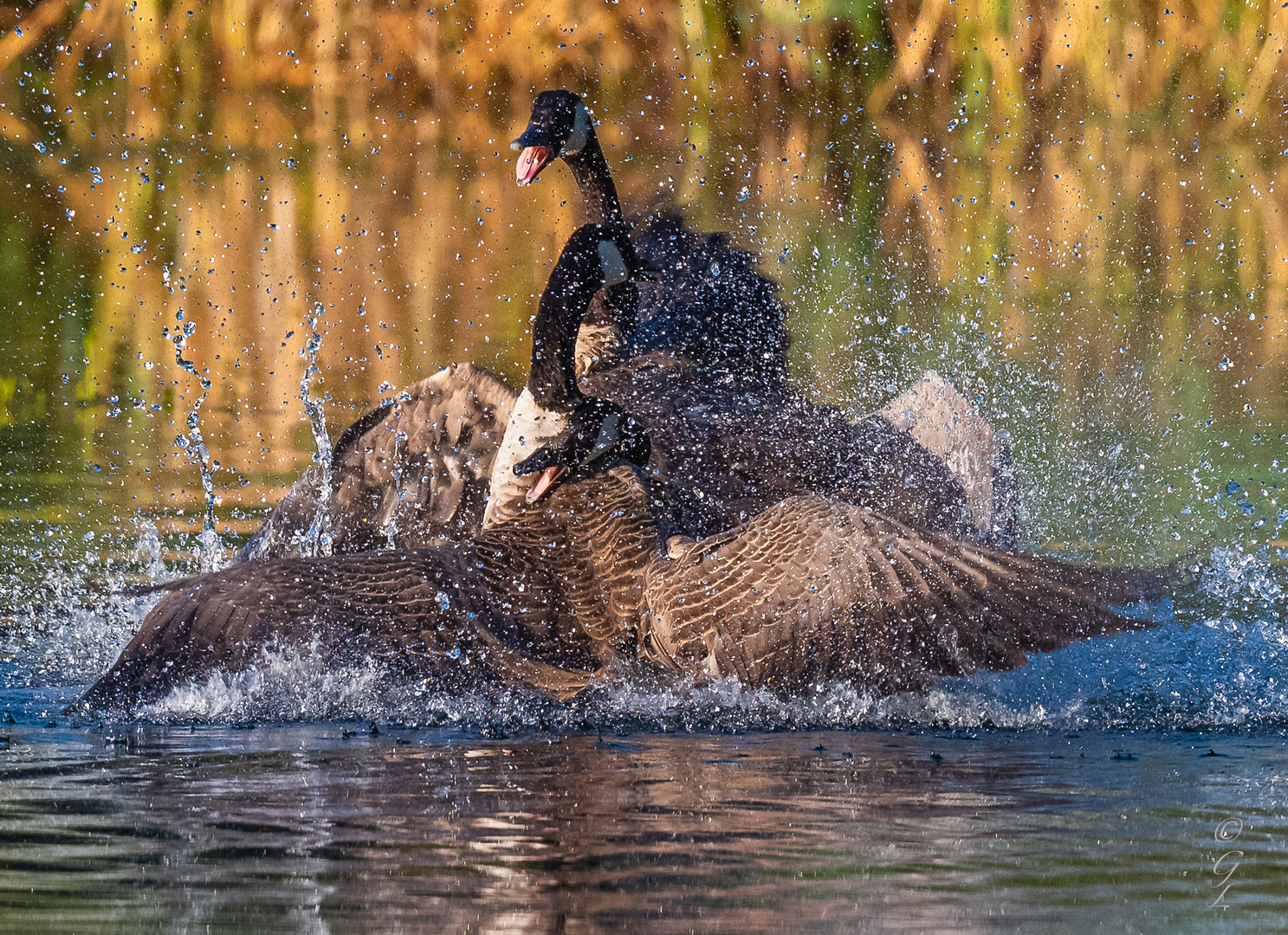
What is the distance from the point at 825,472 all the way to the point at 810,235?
10.8m

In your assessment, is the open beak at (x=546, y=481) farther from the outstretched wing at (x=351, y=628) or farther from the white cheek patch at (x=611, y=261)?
the white cheek patch at (x=611, y=261)

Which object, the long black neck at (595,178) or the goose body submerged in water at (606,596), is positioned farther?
the long black neck at (595,178)

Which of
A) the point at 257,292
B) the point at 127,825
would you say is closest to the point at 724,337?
the point at 127,825

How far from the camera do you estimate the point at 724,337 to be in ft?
27.3

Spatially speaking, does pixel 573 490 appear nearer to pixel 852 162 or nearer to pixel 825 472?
pixel 825 472

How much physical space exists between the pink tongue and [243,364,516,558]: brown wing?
168 centimetres

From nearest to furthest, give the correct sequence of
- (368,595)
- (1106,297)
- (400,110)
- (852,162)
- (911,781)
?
1. (911,781)
2. (368,595)
3. (1106,297)
4. (852,162)
5. (400,110)

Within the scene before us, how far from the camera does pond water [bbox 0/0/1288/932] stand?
3473 mm

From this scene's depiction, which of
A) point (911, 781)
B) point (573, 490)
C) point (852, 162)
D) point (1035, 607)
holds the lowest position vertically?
point (911, 781)

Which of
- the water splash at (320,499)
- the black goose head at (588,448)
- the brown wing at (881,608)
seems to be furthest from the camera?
the water splash at (320,499)

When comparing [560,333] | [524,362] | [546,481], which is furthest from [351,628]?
[524,362]

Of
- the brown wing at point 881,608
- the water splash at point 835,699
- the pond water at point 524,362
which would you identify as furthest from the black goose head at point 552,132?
the water splash at point 835,699

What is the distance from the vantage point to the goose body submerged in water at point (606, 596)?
223 inches
